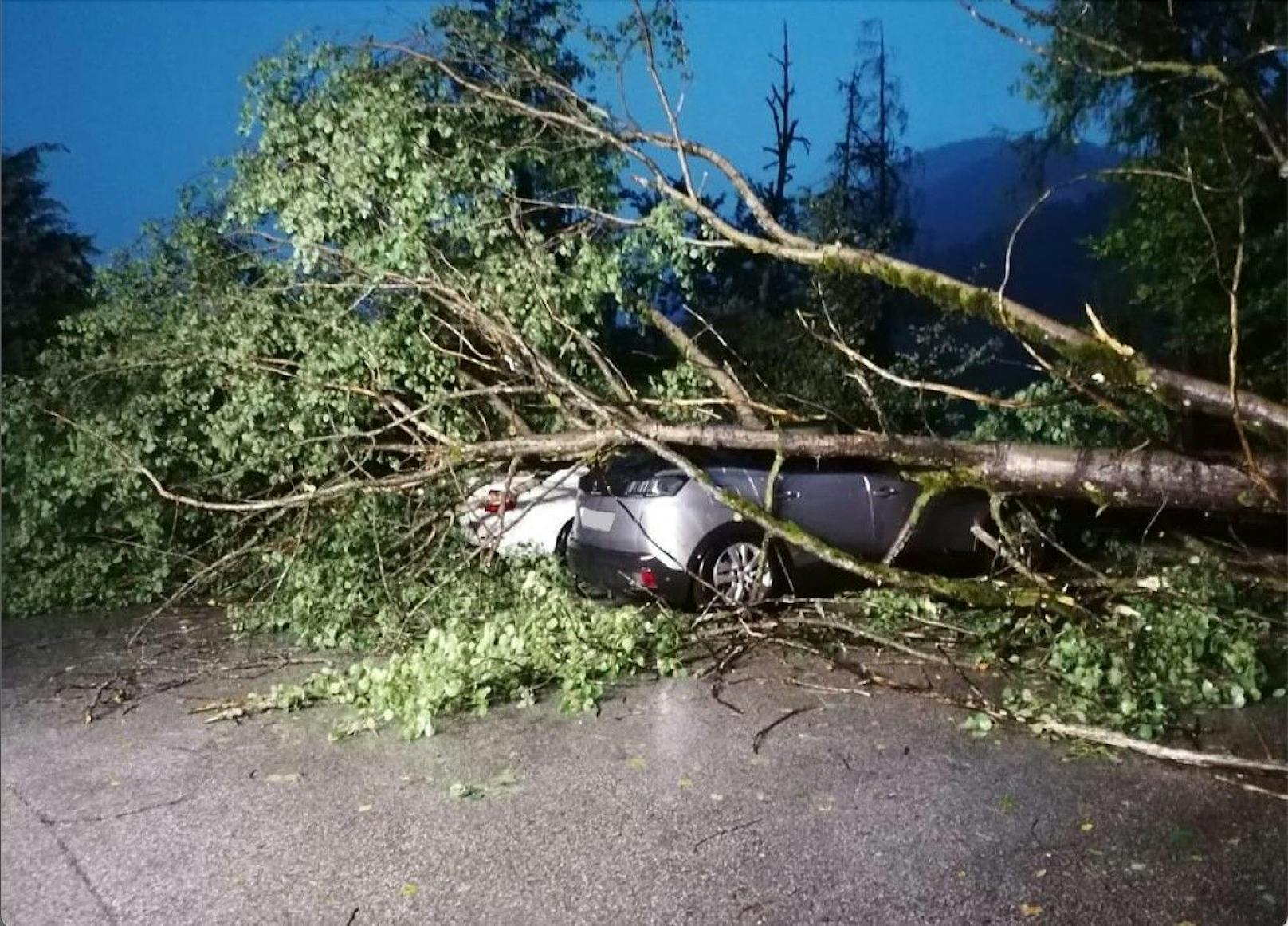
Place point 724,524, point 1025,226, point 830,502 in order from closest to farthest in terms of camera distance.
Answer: point 724,524, point 830,502, point 1025,226

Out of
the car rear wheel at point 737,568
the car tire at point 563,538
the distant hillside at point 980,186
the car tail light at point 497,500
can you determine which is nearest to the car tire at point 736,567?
the car rear wheel at point 737,568

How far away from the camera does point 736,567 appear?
7.45 metres

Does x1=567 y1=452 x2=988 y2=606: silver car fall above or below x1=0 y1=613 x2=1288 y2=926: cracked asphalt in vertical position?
above

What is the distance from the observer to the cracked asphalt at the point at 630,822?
3492 millimetres

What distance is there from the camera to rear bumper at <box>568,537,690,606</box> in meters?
7.34

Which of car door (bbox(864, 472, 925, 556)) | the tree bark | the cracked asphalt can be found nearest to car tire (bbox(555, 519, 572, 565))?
the tree bark

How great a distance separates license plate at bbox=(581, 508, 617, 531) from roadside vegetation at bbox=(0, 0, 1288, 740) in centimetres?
40

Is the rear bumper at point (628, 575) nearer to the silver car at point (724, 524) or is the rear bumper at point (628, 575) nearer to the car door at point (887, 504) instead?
the silver car at point (724, 524)

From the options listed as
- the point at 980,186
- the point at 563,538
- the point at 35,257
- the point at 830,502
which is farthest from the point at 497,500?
the point at 980,186

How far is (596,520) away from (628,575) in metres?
0.58

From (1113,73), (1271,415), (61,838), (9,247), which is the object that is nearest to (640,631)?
(61,838)

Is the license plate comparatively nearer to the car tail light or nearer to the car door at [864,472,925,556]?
the car tail light

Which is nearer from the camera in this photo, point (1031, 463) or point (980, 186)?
point (1031, 463)

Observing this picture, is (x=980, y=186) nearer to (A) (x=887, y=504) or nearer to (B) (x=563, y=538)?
(B) (x=563, y=538)
